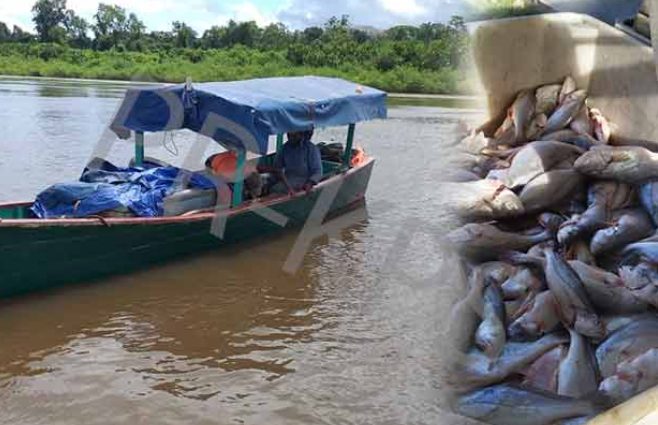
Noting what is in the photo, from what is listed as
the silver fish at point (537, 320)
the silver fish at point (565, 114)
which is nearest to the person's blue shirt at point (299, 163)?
the silver fish at point (565, 114)

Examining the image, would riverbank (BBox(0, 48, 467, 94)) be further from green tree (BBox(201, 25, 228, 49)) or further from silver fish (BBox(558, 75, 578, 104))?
silver fish (BBox(558, 75, 578, 104))

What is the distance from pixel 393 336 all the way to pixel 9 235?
2993mm

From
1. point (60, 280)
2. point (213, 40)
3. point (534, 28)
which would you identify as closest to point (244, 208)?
point (60, 280)

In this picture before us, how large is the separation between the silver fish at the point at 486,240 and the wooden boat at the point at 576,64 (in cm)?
73

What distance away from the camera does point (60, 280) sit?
6.03m

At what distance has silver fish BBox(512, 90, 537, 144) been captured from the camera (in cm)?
313

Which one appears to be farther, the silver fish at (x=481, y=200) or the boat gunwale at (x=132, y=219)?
the boat gunwale at (x=132, y=219)

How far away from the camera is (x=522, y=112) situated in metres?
3.17

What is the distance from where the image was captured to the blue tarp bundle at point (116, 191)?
622 cm

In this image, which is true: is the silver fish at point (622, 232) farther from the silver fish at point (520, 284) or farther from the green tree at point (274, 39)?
the green tree at point (274, 39)

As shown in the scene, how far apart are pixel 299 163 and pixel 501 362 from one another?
19.0 ft

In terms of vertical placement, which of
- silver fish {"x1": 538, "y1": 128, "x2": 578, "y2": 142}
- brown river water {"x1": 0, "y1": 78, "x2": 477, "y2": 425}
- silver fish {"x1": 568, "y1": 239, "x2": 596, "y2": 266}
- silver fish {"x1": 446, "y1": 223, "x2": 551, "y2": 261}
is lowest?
brown river water {"x1": 0, "y1": 78, "x2": 477, "y2": 425}

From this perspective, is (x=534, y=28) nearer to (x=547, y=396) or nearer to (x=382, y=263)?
(x=547, y=396)

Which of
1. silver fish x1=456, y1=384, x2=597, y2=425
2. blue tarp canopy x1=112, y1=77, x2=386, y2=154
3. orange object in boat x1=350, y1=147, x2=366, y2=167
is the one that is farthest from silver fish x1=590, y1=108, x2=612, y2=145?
orange object in boat x1=350, y1=147, x2=366, y2=167
